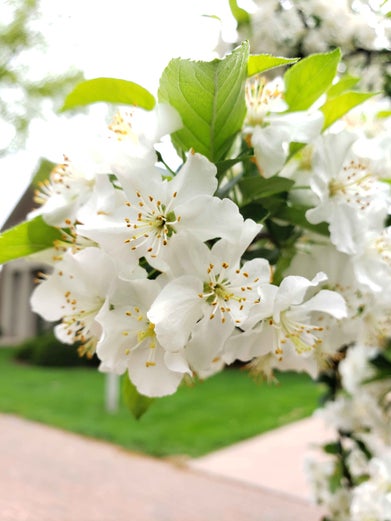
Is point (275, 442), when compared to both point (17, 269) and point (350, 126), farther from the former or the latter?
point (17, 269)

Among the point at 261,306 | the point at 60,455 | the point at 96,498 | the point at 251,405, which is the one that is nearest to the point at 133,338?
the point at 261,306

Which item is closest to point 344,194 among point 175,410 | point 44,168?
point 44,168

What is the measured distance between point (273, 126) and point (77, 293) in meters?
0.29

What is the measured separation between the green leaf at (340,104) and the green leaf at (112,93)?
21 cm

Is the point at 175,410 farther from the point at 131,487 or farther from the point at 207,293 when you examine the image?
the point at 207,293

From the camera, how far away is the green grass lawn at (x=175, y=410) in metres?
5.50

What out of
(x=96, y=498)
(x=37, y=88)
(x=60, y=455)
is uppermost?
(x=37, y=88)

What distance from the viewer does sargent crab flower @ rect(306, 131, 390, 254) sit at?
65 cm

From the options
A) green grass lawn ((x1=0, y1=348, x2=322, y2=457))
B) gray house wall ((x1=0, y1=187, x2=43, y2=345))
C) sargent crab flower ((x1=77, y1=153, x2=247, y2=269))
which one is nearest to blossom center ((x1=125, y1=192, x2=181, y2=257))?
sargent crab flower ((x1=77, y1=153, x2=247, y2=269))

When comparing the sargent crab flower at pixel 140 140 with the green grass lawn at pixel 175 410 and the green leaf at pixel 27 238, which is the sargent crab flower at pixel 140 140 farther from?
the green grass lawn at pixel 175 410

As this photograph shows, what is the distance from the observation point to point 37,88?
271 inches

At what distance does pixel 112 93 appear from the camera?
730 mm

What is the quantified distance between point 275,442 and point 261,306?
210 inches

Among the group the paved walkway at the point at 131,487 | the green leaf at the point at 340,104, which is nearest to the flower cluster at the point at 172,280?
the green leaf at the point at 340,104
